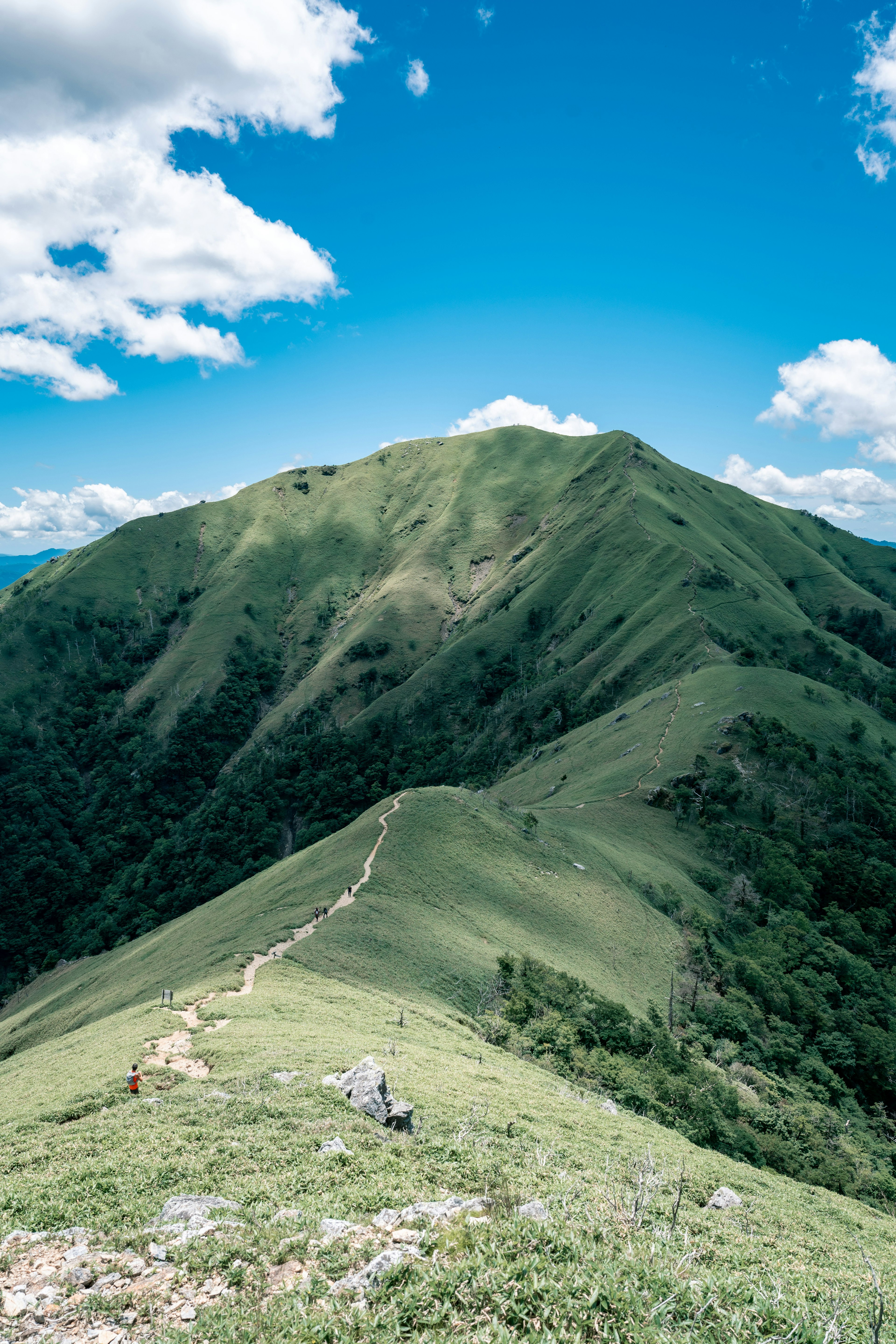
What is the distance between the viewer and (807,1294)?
1251cm

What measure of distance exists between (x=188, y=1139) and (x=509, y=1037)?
75.2 ft

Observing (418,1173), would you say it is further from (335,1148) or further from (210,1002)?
(210,1002)

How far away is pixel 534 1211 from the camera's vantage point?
41.6 ft

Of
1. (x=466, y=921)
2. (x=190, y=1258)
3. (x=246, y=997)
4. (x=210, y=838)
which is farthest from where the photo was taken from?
(x=210, y=838)

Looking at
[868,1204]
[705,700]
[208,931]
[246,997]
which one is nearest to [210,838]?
[208,931]

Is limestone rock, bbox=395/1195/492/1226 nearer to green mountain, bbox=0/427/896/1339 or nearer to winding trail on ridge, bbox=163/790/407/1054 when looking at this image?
green mountain, bbox=0/427/896/1339

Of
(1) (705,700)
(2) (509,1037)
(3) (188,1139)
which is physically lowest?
(2) (509,1037)

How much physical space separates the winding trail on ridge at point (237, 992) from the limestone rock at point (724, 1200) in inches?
668

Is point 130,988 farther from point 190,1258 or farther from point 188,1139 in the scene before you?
point 190,1258

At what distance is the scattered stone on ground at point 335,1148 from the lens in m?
15.8

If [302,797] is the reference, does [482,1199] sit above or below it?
above

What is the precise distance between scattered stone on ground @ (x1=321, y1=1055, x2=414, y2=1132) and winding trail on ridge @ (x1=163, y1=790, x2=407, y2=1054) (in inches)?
252

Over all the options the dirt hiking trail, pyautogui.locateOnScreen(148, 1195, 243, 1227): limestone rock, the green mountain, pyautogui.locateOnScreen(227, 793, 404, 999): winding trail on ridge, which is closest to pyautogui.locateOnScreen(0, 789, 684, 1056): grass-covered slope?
the green mountain

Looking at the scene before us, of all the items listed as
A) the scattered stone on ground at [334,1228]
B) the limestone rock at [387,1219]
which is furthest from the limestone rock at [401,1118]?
the scattered stone on ground at [334,1228]
